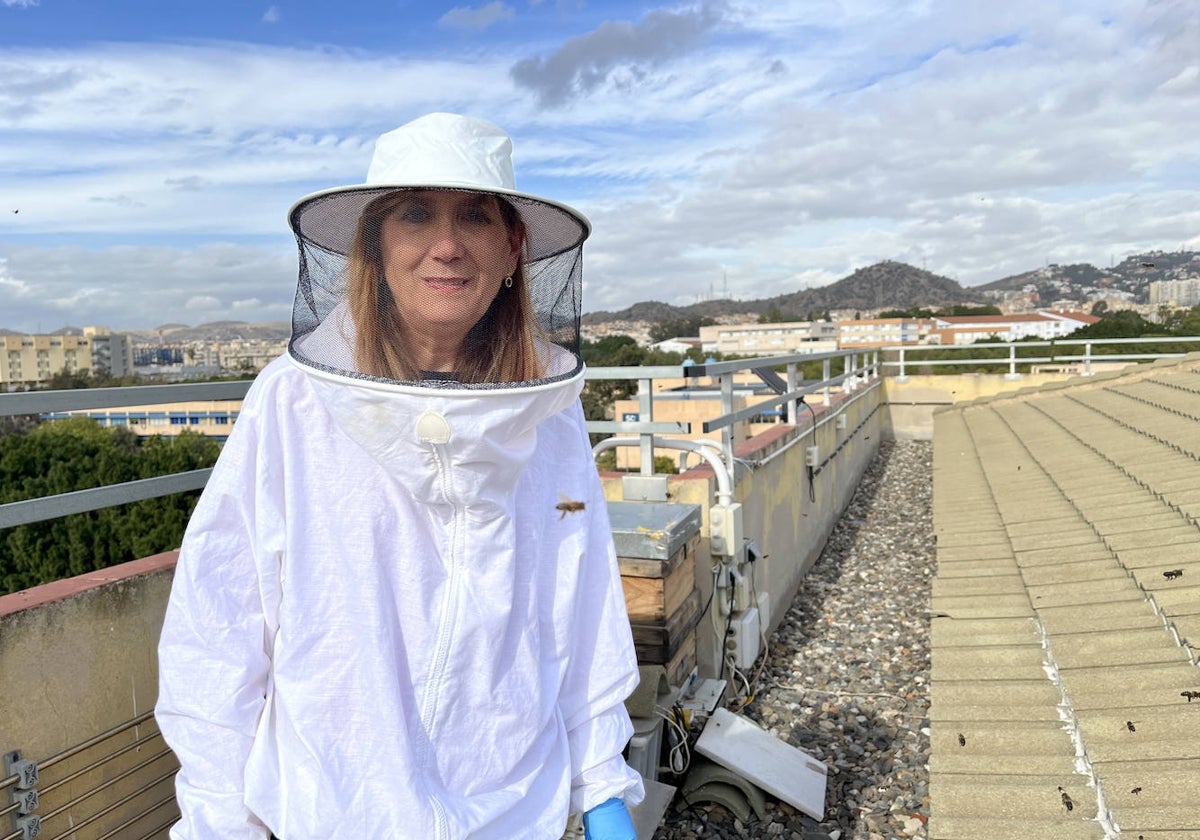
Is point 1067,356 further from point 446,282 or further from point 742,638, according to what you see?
point 446,282

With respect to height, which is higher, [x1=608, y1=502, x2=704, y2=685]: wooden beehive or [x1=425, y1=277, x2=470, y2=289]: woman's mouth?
[x1=425, y1=277, x2=470, y2=289]: woman's mouth

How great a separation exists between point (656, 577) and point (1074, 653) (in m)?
1.69

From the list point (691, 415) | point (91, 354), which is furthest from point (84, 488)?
point (91, 354)

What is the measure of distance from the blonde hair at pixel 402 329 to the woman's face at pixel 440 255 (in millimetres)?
18

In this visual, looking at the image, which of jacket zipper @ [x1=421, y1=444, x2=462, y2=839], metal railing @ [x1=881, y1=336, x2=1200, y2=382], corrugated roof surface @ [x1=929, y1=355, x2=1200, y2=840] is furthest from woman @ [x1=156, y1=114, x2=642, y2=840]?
metal railing @ [x1=881, y1=336, x2=1200, y2=382]

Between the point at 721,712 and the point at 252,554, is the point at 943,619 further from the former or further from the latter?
the point at 252,554

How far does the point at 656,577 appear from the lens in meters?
3.90

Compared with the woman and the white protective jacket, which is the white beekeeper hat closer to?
the woman

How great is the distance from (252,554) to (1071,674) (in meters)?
3.10

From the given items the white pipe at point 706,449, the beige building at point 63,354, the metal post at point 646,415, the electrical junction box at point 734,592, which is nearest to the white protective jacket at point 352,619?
the metal post at point 646,415

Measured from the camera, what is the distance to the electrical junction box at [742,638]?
528cm

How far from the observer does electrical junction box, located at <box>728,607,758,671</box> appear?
5.28 metres

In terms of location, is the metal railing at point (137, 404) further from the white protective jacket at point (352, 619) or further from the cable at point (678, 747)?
the cable at point (678, 747)

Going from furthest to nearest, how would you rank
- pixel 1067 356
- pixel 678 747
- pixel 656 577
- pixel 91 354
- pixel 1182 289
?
pixel 91 354, pixel 1182 289, pixel 1067 356, pixel 678 747, pixel 656 577
